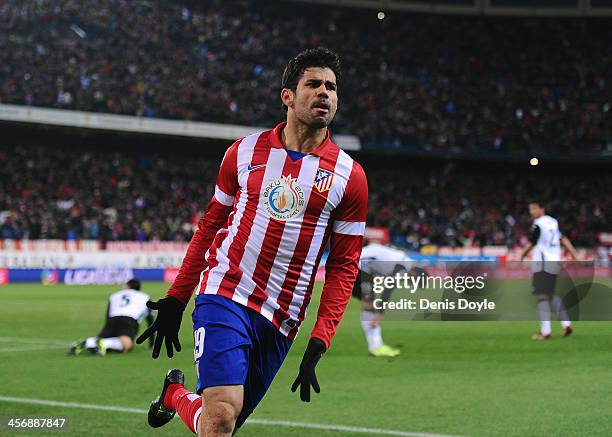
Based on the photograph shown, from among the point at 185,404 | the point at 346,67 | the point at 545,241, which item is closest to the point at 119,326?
the point at 545,241

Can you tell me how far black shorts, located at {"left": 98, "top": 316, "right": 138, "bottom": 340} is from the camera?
12.8 metres

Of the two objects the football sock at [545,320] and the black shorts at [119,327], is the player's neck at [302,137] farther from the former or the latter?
the football sock at [545,320]

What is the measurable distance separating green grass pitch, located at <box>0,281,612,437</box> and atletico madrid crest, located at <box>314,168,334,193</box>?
3057mm

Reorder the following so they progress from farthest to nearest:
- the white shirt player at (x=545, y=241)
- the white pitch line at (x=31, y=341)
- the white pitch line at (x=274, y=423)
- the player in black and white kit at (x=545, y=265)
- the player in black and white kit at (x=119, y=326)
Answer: the white shirt player at (x=545, y=241) → the white pitch line at (x=31, y=341) → the player in black and white kit at (x=545, y=265) → the player in black and white kit at (x=119, y=326) → the white pitch line at (x=274, y=423)

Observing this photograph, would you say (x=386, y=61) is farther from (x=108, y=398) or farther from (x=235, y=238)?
(x=235, y=238)

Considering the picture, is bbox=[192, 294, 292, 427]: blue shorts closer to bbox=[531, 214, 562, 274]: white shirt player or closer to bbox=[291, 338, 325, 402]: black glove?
bbox=[291, 338, 325, 402]: black glove

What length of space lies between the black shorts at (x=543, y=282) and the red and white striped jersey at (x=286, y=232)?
33.4ft

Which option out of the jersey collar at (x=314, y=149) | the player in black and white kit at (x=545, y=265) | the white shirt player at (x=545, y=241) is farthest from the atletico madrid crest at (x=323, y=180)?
the white shirt player at (x=545, y=241)

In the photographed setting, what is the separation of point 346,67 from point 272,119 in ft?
20.4

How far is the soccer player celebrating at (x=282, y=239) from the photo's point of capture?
15.1ft

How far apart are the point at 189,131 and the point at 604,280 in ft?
101

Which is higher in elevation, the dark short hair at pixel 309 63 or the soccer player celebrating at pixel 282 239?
the dark short hair at pixel 309 63

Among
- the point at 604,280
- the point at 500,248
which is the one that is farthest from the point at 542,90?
the point at 604,280

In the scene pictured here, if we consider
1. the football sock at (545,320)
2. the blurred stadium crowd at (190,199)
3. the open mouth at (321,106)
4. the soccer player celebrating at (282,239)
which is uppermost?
the open mouth at (321,106)
